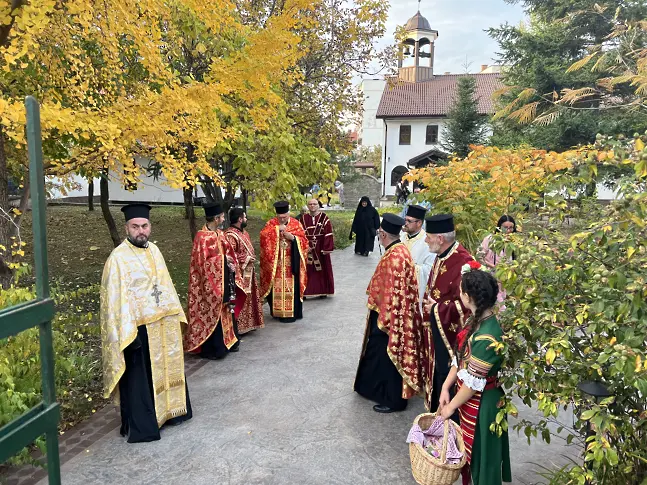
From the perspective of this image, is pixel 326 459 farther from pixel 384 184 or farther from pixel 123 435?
pixel 384 184

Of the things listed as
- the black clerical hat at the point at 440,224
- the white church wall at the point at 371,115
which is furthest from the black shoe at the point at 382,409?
the white church wall at the point at 371,115

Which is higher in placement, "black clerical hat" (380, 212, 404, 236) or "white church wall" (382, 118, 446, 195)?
"white church wall" (382, 118, 446, 195)

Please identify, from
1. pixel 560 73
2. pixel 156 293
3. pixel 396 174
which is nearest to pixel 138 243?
pixel 156 293

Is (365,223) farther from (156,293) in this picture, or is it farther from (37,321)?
(37,321)

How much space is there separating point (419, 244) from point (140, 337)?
3243mm

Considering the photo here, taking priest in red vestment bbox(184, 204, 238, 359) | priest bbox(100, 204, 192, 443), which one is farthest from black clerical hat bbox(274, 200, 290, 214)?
priest bbox(100, 204, 192, 443)

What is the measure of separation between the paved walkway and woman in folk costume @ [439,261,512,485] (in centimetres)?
79

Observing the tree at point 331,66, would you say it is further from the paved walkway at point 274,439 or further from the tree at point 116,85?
the paved walkway at point 274,439

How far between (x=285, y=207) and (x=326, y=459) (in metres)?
4.77

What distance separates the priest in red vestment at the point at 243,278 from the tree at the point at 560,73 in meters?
14.2

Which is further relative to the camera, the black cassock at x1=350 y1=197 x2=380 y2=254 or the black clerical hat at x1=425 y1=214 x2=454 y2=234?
the black cassock at x1=350 y1=197 x2=380 y2=254

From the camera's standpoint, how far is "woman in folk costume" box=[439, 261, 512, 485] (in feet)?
10.3

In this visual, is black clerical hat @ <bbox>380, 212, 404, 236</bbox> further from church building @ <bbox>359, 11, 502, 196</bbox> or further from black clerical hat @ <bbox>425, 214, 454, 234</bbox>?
church building @ <bbox>359, 11, 502, 196</bbox>

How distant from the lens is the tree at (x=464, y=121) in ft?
92.2
